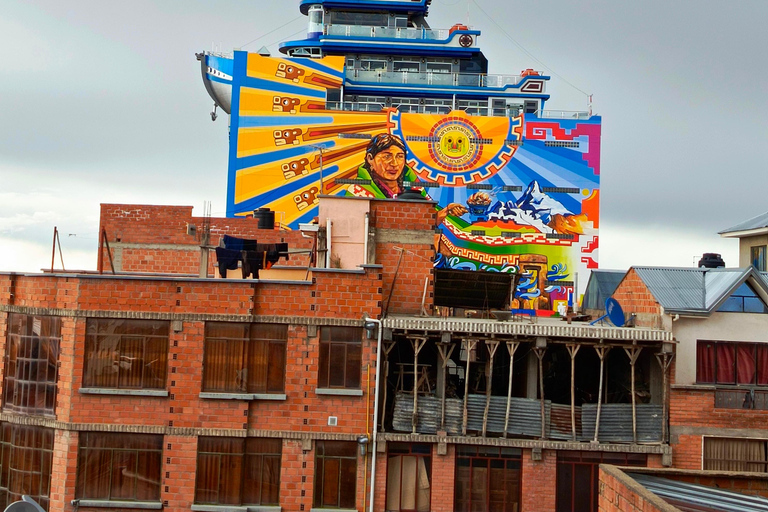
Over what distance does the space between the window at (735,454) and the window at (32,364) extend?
19.1 metres

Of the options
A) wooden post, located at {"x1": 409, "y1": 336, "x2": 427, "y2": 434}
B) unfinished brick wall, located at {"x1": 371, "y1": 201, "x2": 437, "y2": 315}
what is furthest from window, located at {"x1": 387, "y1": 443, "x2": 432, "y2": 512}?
unfinished brick wall, located at {"x1": 371, "y1": 201, "x2": 437, "y2": 315}

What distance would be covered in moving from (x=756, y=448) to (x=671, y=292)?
16.8 feet

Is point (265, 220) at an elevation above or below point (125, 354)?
above

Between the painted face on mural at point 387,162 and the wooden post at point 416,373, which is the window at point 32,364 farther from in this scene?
the painted face on mural at point 387,162

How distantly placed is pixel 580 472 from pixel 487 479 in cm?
272

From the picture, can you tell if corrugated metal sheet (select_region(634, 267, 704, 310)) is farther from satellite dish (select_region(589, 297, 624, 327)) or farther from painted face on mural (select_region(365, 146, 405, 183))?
painted face on mural (select_region(365, 146, 405, 183))

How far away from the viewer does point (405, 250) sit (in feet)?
100

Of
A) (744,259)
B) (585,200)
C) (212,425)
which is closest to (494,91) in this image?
(585,200)

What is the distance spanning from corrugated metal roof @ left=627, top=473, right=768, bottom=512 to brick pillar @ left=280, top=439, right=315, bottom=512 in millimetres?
11798

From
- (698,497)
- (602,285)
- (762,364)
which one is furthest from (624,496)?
(602,285)

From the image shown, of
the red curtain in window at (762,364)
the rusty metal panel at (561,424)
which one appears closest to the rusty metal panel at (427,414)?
the rusty metal panel at (561,424)

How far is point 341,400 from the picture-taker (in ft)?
88.4

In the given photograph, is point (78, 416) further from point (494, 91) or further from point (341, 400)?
point (494, 91)

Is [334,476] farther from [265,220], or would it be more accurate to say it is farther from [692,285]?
[265,220]
